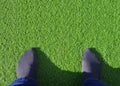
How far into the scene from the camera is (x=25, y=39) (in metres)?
1.80

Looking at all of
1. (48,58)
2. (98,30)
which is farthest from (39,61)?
(98,30)

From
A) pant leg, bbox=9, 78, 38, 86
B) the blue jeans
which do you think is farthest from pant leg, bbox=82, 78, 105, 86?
pant leg, bbox=9, 78, 38, 86

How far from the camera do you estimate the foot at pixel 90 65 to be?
176cm

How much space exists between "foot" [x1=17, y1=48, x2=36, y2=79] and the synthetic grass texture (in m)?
0.03

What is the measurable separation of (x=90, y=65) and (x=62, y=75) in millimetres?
180

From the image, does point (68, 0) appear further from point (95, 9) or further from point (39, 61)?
point (39, 61)

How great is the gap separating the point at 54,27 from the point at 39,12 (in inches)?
5.2

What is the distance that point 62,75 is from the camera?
1.76 m

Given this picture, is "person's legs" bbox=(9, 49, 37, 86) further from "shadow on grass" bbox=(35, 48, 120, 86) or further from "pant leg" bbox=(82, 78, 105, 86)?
"pant leg" bbox=(82, 78, 105, 86)

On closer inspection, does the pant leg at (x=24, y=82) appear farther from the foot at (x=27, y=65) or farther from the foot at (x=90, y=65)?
the foot at (x=90, y=65)

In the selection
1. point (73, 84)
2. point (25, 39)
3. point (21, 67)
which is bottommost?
point (73, 84)


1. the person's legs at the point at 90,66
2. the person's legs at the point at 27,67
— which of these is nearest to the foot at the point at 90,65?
the person's legs at the point at 90,66

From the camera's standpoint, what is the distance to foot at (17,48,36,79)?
1.75 metres

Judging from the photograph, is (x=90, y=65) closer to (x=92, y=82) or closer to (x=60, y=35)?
(x=92, y=82)
